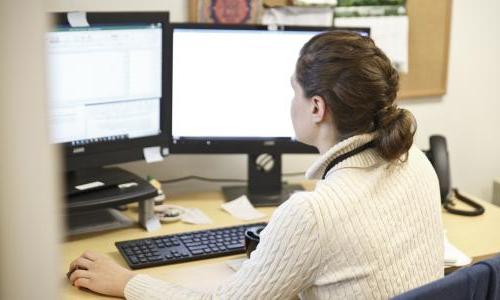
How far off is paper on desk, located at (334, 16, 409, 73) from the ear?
100 cm

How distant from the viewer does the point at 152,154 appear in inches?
78.2

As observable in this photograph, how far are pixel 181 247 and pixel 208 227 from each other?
0.67 feet

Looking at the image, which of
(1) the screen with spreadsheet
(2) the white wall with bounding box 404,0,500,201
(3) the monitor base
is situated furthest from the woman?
(2) the white wall with bounding box 404,0,500,201

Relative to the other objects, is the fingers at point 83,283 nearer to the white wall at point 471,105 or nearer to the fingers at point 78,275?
the fingers at point 78,275

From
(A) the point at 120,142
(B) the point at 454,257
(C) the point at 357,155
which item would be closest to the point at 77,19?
(A) the point at 120,142

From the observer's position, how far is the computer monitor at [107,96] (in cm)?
177

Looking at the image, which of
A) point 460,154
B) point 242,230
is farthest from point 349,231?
point 460,154

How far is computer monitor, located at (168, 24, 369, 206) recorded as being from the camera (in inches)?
77.3

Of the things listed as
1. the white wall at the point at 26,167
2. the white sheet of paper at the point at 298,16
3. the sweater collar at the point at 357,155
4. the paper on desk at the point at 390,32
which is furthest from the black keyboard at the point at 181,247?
the white wall at the point at 26,167

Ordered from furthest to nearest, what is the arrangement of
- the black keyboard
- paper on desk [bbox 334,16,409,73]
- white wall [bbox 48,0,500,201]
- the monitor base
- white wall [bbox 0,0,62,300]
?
A: white wall [bbox 48,0,500,201]
paper on desk [bbox 334,16,409,73]
the monitor base
the black keyboard
white wall [bbox 0,0,62,300]

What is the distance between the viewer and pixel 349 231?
49.8 inches

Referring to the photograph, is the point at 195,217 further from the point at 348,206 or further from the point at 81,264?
the point at 348,206

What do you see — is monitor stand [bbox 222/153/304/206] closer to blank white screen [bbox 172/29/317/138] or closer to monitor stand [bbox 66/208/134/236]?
blank white screen [bbox 172/29/317/138]

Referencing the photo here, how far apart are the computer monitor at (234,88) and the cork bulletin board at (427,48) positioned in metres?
0.45
